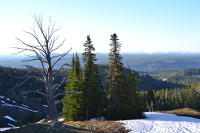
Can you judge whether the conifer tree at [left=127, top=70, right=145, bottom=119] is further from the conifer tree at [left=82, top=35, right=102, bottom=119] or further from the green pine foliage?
the conifer tree at [left=82, top=35, right=102, bottom=119]

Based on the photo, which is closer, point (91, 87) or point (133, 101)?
point (133, 101)

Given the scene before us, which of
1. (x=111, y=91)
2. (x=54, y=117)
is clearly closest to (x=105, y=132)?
(x=54, y=117)

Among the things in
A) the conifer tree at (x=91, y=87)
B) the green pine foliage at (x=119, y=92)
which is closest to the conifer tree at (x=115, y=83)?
the green pine foliage at (x=119, y=92)

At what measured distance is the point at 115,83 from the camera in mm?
26688

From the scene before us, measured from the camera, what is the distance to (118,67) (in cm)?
2631

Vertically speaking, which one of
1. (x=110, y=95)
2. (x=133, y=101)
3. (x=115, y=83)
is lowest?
(x=133, y=101)

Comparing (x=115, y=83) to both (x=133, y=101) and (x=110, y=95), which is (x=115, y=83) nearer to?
(x=110, y=95)

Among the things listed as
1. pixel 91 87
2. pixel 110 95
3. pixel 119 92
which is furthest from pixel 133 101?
pixel 91 87

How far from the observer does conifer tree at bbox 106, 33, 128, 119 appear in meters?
26.1

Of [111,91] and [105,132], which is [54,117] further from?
[111,91]

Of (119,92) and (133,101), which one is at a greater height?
(119,92)

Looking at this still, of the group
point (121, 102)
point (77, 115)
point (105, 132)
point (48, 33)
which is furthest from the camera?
point (77, 115)

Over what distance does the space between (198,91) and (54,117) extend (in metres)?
63.2

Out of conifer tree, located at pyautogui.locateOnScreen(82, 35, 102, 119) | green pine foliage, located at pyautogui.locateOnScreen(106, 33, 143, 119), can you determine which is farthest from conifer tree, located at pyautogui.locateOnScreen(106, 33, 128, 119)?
conifer tree, located at pyautogui.locateOnScreen(82, 35, 102, 119)
